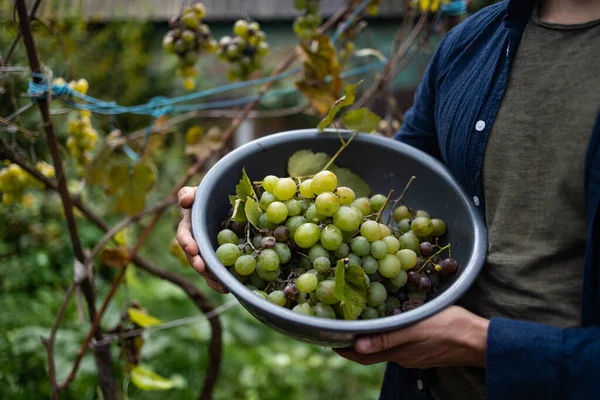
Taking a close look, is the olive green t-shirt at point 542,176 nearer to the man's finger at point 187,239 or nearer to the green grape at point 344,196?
the green grape at point 344,196

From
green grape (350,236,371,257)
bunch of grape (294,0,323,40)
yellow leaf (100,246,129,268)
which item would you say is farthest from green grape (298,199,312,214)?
bunch of grape (294,0,323,40)

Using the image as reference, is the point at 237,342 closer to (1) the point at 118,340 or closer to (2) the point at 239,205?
(1) the point at 118,340

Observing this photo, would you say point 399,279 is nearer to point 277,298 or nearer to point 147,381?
point 277,298

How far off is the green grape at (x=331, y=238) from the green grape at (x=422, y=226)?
176 millimetres

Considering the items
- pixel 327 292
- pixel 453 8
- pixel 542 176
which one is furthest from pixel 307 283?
pixel 453 8

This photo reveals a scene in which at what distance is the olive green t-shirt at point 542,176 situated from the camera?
0.71 metres

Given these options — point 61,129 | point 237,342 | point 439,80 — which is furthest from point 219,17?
point 439,80

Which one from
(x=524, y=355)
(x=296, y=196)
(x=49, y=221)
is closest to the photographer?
(x=524, y=355)

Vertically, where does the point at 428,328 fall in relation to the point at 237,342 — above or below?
above

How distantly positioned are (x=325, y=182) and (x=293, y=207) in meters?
0.07

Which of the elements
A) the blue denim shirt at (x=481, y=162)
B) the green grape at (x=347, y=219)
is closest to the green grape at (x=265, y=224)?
the green grape at (x=347, y=219)

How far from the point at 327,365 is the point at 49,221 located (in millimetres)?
1573

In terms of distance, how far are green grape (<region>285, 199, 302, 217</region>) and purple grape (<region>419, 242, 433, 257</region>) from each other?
8.7 inches

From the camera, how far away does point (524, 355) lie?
2.33 feet
